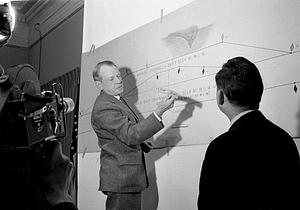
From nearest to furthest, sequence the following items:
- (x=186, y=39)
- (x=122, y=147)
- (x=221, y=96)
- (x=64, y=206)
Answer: (x=64, y=206) < (x=221, y=96) < (x=122, y=147) < (x=186, y=39)

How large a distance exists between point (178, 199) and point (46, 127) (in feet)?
3.83

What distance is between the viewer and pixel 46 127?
15.7 inches

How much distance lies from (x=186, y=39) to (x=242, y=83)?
2.16ft

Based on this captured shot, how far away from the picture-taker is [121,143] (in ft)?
4.66

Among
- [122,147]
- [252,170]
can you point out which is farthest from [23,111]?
[122,147]

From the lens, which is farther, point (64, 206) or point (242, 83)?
point (242, 83)

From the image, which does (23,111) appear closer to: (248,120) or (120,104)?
(248,120)

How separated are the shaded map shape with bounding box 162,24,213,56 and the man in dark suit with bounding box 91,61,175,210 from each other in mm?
259

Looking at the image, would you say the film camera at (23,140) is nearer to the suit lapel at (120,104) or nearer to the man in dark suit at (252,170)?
the man in dark suit at (252,170)

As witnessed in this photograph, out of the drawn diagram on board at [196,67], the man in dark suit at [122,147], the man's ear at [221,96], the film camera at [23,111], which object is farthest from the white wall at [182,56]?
the film camera at [23,111]

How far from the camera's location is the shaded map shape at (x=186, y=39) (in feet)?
4.88

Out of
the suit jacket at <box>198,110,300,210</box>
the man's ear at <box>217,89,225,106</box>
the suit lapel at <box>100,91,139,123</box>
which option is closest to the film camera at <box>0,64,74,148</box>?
the suit jacket at <box>198,110,300,210</box>

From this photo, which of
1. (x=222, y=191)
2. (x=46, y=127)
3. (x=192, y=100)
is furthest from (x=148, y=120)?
(x=46, y=127)

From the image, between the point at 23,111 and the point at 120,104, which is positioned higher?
the point at 120,104
